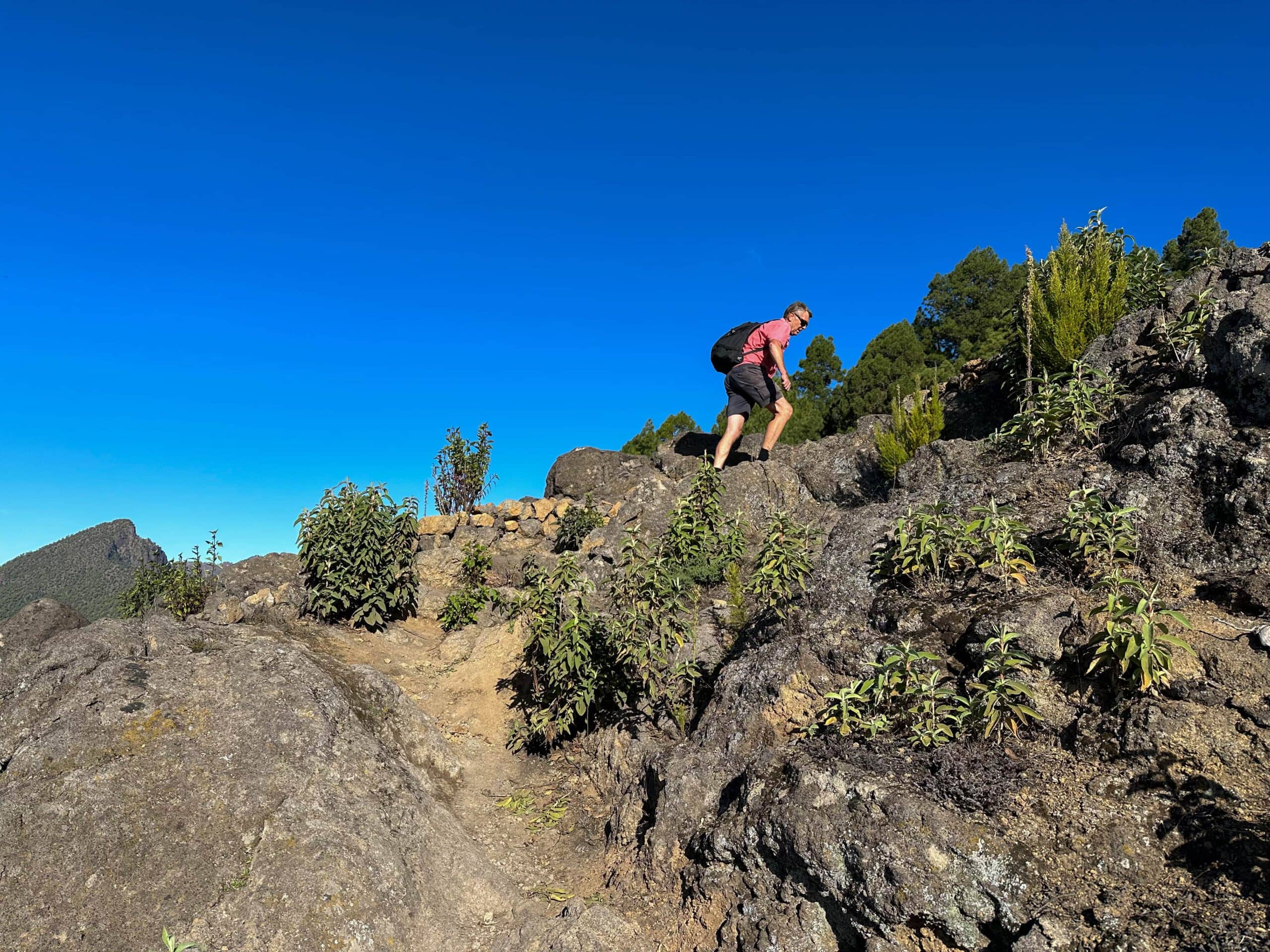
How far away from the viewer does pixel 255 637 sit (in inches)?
256

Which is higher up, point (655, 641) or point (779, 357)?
point (779, 357)

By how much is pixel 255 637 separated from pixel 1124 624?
720 centimetres

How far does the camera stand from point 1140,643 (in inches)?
148

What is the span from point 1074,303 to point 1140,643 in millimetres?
7181

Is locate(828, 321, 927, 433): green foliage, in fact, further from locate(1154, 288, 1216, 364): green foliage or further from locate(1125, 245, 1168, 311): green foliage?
locate(1154, 288, 1216, 364): green foliage

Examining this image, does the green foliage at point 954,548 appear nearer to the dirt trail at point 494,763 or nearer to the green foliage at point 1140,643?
the green foliage at point 1140,643

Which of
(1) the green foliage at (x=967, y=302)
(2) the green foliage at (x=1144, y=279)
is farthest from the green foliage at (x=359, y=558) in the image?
(1) the green foliage at (x=967, y=302)

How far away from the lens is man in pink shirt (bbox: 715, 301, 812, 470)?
36.5ft

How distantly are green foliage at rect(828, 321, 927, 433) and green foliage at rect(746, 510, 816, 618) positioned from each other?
37.3 ft

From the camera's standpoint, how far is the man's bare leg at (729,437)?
11281 millimetres

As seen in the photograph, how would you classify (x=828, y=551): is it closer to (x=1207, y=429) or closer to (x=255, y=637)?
(x=1207, y=429)

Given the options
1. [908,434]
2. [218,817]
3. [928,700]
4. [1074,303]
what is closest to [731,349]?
[908,434]

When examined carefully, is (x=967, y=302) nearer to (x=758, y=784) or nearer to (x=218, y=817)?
(x=758, y=784)

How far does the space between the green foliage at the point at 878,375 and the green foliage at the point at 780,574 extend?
1138cm
